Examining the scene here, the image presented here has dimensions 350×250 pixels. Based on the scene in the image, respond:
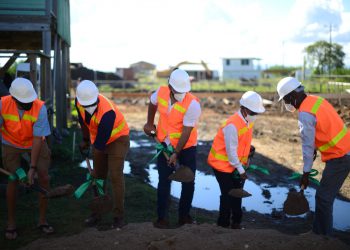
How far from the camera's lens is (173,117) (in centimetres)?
543

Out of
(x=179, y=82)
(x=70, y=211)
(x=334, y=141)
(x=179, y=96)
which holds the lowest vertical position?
(x=70, y=211)

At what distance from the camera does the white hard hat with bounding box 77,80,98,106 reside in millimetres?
5082

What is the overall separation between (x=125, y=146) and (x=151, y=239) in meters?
1.18

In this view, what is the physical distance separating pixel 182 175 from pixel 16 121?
1.93 m

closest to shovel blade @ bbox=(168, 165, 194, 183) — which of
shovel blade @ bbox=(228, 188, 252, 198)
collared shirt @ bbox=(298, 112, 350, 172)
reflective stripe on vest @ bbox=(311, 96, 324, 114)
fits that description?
shovel blade @ bbox=(228, 188, 252, 198)

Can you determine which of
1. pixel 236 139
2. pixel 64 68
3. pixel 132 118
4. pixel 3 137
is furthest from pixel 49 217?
pixel 132 118

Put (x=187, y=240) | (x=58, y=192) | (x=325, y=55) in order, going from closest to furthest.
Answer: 1. (x=187, y=240)
2. (x=58, y=192)
3. (x=325, y=55)

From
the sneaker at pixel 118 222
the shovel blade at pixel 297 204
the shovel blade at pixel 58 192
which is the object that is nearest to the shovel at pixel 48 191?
the shovel blade at pixel 58 192

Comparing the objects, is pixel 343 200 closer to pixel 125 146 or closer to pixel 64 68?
pixel 125 146

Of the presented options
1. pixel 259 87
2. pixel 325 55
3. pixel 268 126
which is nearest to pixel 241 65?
pixel 325 55

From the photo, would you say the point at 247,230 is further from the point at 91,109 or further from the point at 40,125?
the point at 40,125

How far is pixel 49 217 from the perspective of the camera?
19.7 ft

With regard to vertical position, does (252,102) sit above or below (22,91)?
below

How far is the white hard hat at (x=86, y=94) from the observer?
16.7 feet
